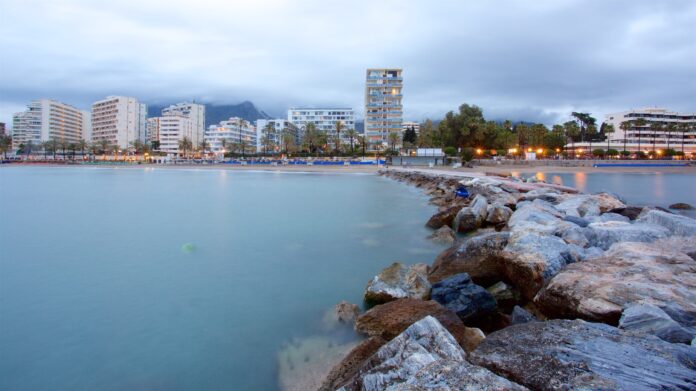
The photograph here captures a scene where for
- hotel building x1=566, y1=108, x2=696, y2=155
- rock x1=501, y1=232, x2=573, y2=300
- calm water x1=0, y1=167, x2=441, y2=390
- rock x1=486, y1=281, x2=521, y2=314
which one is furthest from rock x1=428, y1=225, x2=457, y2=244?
hotel building x1=566, y1=108, x2=696, y2=155

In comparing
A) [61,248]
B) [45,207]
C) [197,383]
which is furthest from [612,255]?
[45,207]

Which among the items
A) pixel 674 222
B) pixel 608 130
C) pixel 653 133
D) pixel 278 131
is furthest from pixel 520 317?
pixel 653 133

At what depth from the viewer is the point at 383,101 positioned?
4717 inches

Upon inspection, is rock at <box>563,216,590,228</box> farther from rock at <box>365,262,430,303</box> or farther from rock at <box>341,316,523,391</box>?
rock at <box>341,316,523,391</box>

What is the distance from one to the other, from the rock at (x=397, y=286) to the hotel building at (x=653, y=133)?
116 meters

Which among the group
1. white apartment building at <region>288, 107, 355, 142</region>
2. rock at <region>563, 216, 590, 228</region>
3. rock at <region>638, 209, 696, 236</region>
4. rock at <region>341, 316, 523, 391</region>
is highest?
white apartment building at <region>288, 107, 355, 142</region>

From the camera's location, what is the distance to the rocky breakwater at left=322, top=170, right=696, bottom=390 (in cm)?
311

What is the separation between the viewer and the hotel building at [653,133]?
110 metres

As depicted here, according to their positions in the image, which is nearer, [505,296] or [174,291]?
[505,296]

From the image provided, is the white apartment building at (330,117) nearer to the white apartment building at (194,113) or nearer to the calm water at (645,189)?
the white apartment building at (194,113)

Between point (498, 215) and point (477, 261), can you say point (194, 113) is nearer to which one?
point (498, 215)

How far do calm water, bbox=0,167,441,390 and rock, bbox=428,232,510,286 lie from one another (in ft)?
5.89

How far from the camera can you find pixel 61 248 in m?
13.5

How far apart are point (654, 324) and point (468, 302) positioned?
2.34 m
